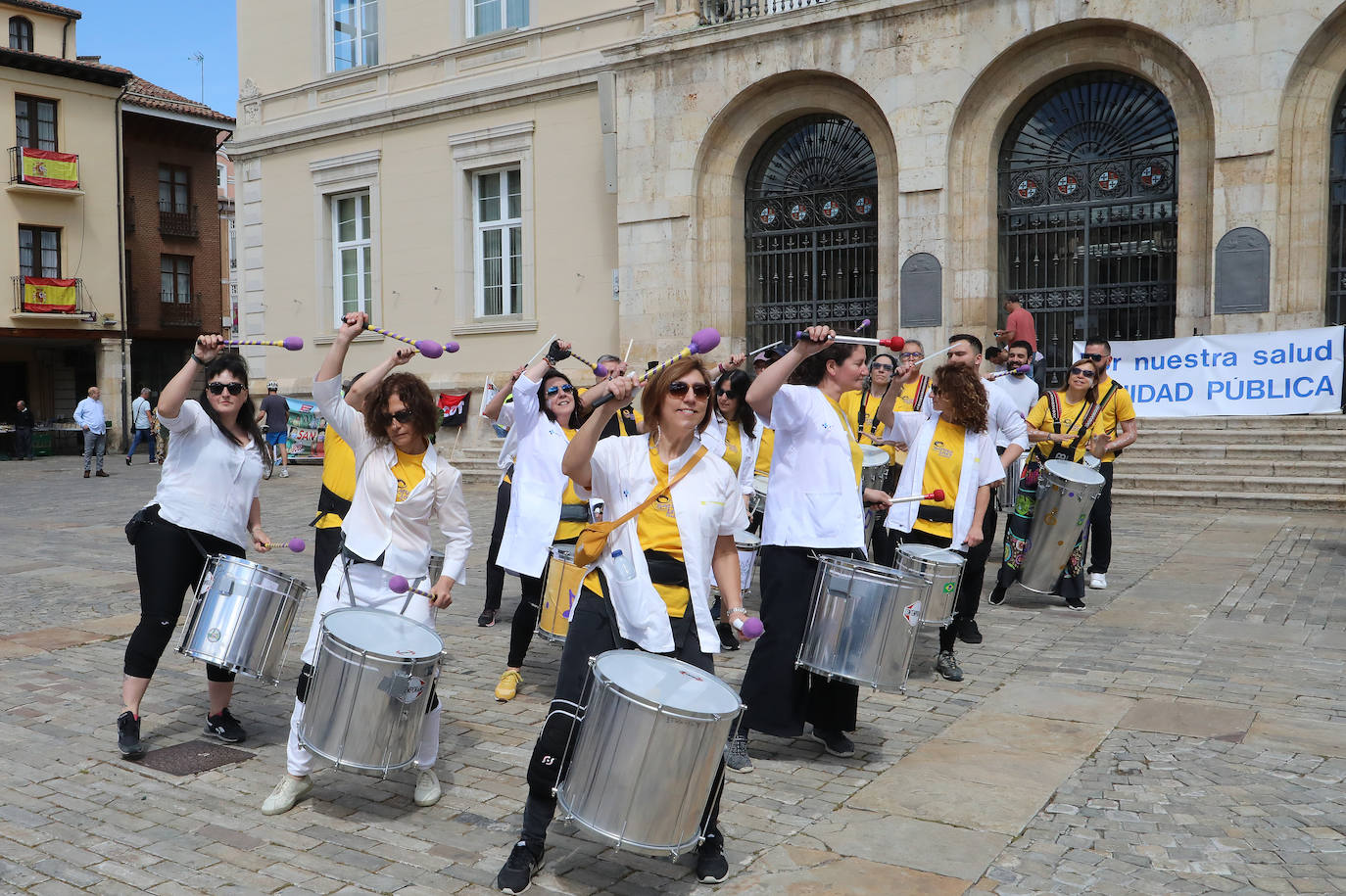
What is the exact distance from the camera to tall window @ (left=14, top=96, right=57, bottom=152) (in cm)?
3325

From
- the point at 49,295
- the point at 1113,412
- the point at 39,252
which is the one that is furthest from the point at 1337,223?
the point at 39,252

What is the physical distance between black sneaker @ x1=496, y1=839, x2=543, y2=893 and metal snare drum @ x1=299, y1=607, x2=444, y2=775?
0.63 meters

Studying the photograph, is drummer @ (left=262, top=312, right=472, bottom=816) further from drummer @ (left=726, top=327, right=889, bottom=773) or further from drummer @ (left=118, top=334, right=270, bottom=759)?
drummer @ (left=726, top=327, right=889, bottom=773)

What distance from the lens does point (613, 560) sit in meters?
3.93

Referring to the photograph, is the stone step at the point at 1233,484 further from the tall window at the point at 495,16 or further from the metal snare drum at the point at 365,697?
the tall window at the point at 495,16

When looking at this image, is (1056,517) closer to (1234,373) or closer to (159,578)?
(159,578)

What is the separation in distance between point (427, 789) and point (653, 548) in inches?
59.2

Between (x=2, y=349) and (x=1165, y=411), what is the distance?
3497cm

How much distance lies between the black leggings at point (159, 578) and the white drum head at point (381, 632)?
4.14 feet

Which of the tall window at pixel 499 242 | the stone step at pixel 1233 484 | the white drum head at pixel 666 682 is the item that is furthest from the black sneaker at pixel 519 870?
the tall window at pixel 499 242

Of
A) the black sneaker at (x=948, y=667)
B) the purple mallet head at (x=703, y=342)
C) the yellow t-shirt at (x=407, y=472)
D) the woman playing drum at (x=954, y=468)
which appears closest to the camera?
the purple mallet head at (x=703, y=342)

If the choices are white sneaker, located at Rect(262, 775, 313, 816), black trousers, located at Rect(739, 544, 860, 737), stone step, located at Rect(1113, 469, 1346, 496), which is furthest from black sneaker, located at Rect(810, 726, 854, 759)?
stone step, located at Rect(1113, 469, 1346, 496)

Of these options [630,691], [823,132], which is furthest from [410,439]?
[823,132]

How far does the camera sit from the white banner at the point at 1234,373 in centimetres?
1291
